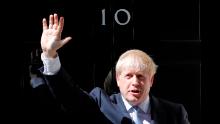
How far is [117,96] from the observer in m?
3.54

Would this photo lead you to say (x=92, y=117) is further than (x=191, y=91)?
No

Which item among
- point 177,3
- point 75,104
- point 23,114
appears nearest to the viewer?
point 75,104

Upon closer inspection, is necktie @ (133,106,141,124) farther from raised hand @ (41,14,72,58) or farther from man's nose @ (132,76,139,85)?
raised hand @ (41,14,72,58)

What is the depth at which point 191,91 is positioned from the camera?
14.9 feet

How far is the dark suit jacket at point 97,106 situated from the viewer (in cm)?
326

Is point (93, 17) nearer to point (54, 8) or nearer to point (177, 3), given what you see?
point (54, 8)

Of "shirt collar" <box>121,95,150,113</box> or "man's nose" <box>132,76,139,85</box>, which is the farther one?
"shirt collar" <box>121,95,150,113</box>

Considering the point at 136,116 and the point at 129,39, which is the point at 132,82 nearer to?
the point at 136,116

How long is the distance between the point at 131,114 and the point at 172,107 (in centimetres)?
33

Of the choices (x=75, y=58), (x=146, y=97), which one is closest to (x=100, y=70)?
(x=75, y=58)

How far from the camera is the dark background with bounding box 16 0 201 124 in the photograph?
418cm

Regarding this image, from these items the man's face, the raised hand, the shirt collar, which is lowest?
the shirt collar

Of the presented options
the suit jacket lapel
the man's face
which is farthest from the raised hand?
the suit jacket lapel

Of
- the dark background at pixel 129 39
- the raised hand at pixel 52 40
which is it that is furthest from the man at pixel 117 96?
the dark background at pixel 129 39
